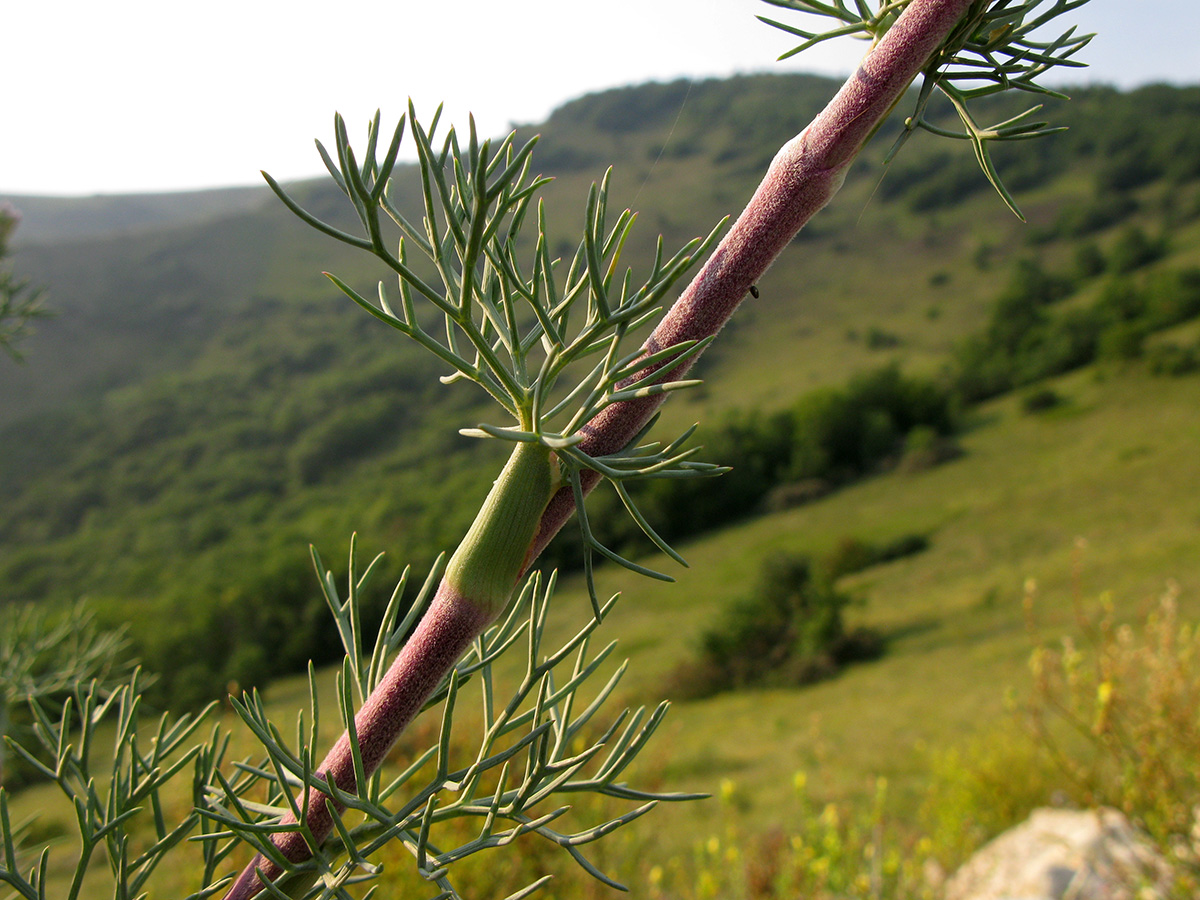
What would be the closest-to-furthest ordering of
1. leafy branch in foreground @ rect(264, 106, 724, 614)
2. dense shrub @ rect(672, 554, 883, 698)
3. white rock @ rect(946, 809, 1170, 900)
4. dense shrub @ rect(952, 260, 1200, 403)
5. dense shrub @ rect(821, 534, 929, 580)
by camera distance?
leafy branch in foreground @ rect(264, 106, 724, 614)
white rock @ rect(946, 809, 1170, 900)
dense shrub @ rect(672, 554, 883, 698)
dense shrub @ rect(821, 534, 929, 580)
dense shrub @ rect(952, 260, 1200, 403)

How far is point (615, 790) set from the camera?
407 mm

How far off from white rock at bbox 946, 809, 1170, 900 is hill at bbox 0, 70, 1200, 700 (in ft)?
57.3

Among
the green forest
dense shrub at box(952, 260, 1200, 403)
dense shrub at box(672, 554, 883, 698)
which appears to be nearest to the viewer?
the green forest

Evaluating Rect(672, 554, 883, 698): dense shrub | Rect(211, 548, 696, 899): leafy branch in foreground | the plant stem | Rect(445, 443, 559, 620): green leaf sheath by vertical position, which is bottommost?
Rect(672, 554, 883, 698): dense shrub

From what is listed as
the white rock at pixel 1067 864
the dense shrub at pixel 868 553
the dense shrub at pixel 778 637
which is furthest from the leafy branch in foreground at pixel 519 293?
the dense shrub at pixel 868 553

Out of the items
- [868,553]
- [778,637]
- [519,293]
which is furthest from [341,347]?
[519,293]

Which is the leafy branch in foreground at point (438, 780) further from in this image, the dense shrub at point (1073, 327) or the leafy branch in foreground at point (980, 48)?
the dense shrub at point (1073, 327)

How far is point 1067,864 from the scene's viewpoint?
2.64m

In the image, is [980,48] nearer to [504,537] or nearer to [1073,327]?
[504,537]

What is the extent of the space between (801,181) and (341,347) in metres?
41.0

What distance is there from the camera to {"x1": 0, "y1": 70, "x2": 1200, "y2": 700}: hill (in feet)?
81.5

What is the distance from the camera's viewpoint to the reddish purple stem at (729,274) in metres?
0.31

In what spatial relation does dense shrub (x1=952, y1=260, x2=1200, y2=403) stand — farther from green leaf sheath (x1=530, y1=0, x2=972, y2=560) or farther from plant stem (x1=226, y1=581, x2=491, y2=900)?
plant stem (x1=226, y1=581, x2=491, y2=900)

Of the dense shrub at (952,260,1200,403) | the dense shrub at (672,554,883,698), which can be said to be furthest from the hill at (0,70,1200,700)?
the dense shrub at (672,554,883,698)
